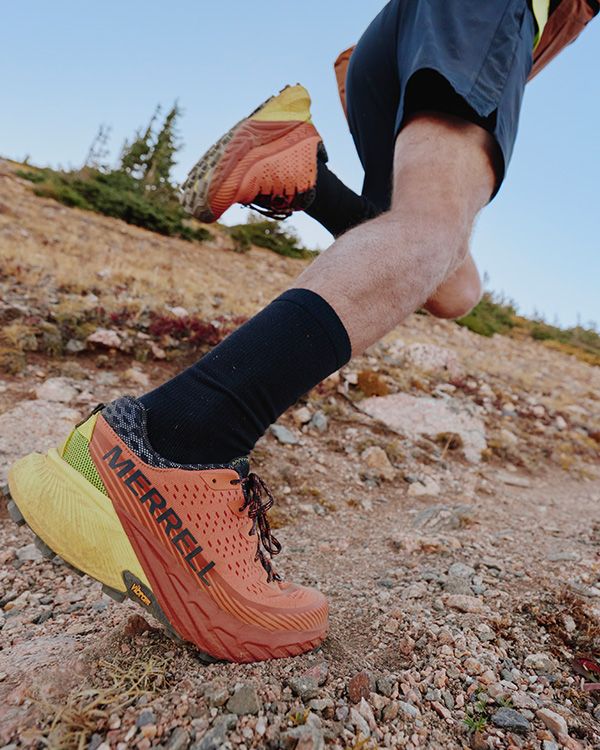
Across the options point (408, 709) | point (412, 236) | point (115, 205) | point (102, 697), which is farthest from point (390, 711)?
point (115, 205)

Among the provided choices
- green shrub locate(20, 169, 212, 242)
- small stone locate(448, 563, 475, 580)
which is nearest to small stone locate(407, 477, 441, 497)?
small stone locate(448, 563, 475, 580)

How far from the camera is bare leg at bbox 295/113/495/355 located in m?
1.05

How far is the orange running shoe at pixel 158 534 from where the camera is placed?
1011 mm

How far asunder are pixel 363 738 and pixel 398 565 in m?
0.99

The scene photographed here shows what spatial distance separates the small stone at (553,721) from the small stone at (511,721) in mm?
41

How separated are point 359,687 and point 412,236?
0.94 metres

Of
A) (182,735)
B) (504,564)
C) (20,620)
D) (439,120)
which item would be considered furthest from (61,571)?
(439,120)

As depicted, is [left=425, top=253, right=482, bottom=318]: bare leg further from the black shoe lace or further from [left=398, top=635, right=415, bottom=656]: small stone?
[left=398, top=635, right=415, bottom=656]: small stone

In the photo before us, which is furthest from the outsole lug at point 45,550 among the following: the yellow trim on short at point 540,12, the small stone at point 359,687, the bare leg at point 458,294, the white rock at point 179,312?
the white rock at point 179,312

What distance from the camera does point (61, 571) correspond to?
1.59 m

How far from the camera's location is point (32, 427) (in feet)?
8.16

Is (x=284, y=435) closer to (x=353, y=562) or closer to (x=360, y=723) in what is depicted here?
(x=353, y=562)

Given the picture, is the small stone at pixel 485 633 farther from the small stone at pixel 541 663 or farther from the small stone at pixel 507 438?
the small stone at pixel 507 438

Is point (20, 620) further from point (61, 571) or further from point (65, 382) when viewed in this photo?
point (65, 382)
